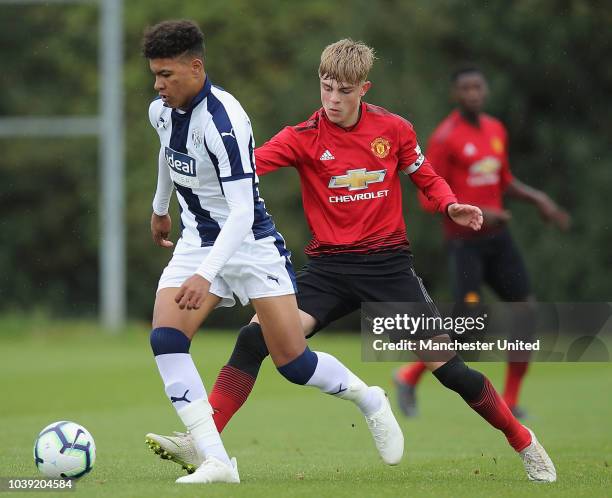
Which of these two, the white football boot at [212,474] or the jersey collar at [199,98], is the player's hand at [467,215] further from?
the white football boot at [212,474]

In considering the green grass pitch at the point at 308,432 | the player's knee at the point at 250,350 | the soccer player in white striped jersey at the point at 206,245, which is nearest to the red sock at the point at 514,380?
the green grass pitch at the point at 308,432

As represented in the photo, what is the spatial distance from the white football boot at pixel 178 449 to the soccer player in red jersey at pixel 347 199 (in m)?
0.50

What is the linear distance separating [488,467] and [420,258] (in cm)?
2246

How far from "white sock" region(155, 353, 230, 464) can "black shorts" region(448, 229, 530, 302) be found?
4.90 m

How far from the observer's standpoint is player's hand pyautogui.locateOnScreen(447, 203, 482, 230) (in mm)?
6621

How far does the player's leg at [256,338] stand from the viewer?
676 cm

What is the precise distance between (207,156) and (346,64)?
1.14m

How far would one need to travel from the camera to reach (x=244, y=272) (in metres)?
6.22

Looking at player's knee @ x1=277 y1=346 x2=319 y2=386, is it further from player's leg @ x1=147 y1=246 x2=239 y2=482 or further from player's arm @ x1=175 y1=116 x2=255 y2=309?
player's arm @ x1=175 y1=116 x2=255 y2=309

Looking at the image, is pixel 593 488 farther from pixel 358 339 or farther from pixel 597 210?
pixel 597 210

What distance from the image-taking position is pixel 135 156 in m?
34.8

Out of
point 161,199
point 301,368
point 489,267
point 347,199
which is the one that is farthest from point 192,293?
point 489,267

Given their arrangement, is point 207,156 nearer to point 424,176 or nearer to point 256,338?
point 256,338

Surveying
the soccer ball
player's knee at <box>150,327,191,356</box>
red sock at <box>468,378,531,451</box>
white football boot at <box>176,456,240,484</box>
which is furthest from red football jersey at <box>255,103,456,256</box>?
the soccer ball
